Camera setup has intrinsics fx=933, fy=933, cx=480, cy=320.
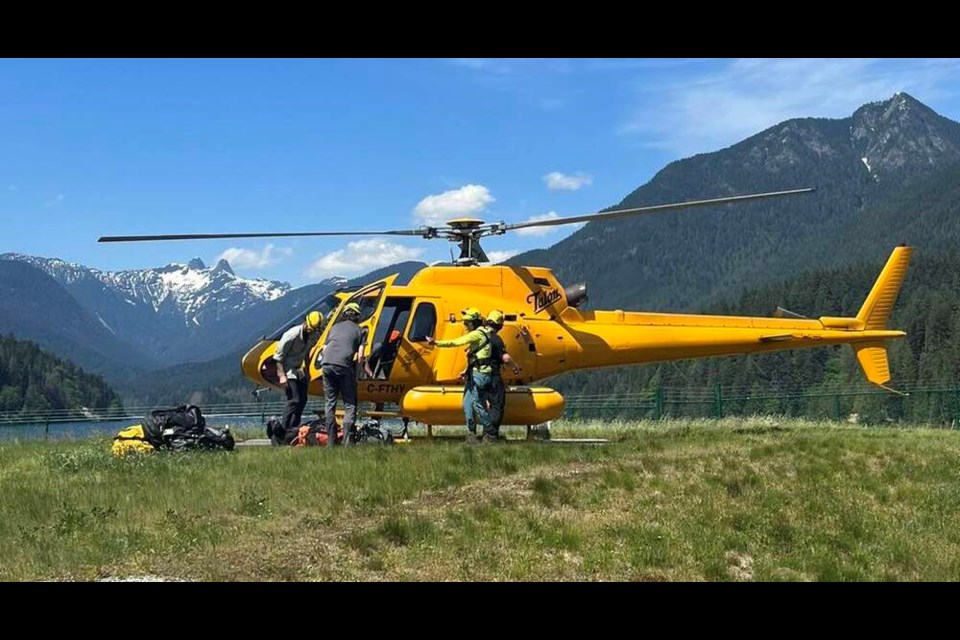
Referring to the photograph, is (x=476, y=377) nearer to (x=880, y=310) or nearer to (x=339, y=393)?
(x=339, y=393)

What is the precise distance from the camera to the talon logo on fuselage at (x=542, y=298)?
16516 millimetres

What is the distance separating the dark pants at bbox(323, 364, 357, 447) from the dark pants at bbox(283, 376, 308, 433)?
5.83 feet

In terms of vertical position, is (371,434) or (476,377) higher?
(476,377)

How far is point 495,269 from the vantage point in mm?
16344

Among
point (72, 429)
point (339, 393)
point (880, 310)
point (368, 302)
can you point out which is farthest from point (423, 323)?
point (72, 429)

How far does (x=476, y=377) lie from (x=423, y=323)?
2.17 m

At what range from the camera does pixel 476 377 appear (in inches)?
557

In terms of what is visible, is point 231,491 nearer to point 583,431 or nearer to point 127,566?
point 127,566

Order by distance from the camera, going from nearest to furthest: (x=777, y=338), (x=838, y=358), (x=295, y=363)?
(x=295, y=363) → (x=777, y=338) → (x=838, y=358)

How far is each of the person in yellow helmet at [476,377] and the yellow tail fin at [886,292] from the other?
8.56 meters

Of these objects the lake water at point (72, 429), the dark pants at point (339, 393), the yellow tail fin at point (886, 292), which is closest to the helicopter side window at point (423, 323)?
the dark pants at point (339, 393)

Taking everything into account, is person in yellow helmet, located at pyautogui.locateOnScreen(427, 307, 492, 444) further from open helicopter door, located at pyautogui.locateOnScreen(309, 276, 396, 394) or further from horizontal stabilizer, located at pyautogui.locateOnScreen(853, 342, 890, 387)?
horizontal stabilizer, located at pyautogui.locateOnScreen(853, 342, 890, 387)
